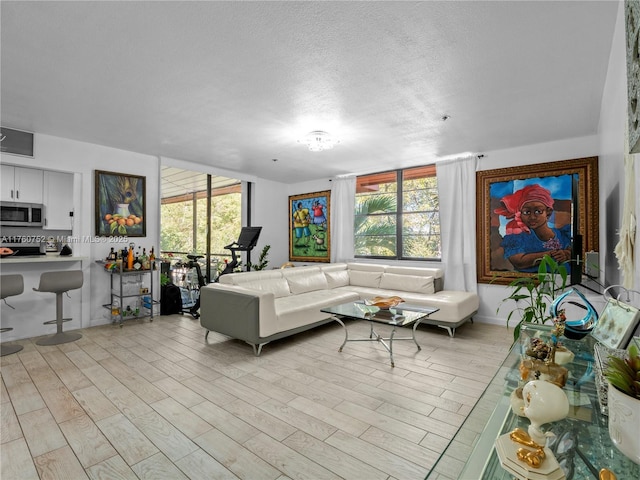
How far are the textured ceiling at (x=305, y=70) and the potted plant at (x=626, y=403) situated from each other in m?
1.93

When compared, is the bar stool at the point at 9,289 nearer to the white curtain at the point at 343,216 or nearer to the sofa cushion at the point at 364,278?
the sofa cushion at the point at 364,278

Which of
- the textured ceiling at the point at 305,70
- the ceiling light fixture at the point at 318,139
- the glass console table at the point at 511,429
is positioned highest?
the textured ceiling at the point at 305,70

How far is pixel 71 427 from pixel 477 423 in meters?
2.42

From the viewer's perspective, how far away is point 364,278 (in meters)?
5.59

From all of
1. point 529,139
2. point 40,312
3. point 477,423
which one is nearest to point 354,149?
point 529,139

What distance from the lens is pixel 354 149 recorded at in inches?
183

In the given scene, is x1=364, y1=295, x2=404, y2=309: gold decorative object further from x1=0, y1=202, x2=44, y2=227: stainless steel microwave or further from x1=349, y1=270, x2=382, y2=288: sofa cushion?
x1=0, y1=202, x2=44, y2=227: stainless steel microwave

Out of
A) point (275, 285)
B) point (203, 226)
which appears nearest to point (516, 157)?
point (275, 285)

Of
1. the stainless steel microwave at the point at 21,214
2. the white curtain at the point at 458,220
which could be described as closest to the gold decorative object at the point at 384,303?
the white curtain at the point at 458,220

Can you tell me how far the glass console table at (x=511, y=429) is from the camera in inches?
29.9

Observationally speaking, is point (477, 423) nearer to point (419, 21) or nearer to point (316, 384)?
point (316, 384)

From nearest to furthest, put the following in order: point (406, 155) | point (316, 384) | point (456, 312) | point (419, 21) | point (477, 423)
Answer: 1. point (477, 423)
2. point (419, 21)
3. point (316, 384)
4. point (456, 312)
5. point (406, 155)

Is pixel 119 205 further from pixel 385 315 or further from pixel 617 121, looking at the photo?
pixel 617 121

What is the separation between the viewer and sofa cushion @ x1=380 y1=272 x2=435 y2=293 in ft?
15.8
